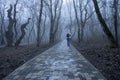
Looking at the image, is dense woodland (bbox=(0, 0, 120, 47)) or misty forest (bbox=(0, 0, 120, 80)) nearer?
misty forest (bbox=(0, 0, 120, 80))

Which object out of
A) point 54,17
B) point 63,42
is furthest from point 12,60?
point 63,42

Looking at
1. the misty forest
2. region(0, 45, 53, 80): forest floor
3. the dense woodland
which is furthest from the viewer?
the dense woodland

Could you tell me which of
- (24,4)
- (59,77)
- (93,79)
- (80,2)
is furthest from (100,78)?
(24,4)

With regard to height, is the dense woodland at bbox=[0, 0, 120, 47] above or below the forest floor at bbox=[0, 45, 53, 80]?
above

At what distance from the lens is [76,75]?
7.30 m

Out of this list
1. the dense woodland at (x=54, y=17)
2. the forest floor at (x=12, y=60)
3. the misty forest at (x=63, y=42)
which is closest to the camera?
the forest floor at (x=12, y=60)

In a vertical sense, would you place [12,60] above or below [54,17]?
below

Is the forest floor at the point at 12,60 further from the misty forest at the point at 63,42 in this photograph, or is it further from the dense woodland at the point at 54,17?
the dense woodland at the point at 54,17

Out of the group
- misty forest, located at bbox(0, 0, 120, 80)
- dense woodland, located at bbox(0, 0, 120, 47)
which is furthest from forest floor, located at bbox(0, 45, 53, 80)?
dense woodland, located at bbox(0, 0, 120, 47)

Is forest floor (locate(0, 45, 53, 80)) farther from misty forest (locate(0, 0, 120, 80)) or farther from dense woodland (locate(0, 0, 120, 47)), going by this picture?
dense woodland (locate(0, 0, 120, 47))

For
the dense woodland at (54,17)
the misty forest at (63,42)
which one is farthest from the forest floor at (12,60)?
the dense woodland at (54,17)

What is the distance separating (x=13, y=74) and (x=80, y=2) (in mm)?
28473

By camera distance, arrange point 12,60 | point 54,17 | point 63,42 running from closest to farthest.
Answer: point 12,60 < point 54,17 < point 63,42

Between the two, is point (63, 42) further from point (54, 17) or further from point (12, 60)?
point (12, 60)
